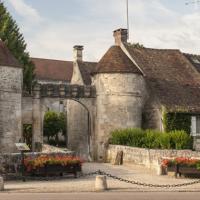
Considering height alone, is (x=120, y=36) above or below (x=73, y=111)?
above

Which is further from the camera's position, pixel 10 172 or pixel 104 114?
pixel 104 114

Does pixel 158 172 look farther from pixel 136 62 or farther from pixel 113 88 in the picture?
pixel 136 62

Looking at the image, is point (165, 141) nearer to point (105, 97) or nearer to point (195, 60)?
point (105, 97)

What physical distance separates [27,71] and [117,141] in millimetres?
14439

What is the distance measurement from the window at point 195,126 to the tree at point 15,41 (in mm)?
14137

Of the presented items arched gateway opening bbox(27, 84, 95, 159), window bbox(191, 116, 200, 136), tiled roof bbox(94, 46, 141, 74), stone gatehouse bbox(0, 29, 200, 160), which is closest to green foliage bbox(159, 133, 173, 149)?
stone gatehouse bbox(0, 29, 200, 160)

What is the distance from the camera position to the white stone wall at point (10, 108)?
2933 centimetres

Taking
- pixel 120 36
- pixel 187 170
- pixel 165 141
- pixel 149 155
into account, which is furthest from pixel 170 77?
pixel 187 170

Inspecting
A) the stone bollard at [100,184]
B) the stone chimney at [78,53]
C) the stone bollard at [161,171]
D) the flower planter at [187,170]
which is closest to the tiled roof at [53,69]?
the stone chimney at [78,53]

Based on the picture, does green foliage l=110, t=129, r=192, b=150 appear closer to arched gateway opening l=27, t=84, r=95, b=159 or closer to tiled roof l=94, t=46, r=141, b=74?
arched gateway opening l=27, t=84, r=95, b=159

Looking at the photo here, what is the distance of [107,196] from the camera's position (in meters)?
16.7

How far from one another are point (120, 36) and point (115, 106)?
7579 mm

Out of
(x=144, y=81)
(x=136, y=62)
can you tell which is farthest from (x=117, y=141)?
(x=136, y=62)

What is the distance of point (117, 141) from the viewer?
3222 centimetres
